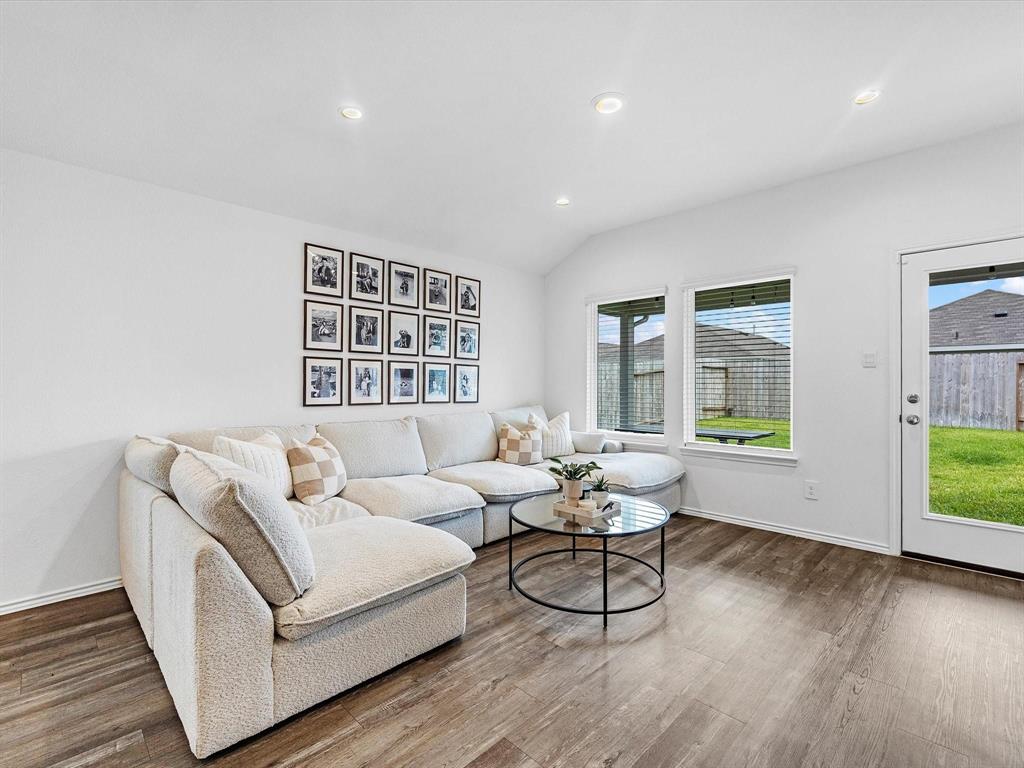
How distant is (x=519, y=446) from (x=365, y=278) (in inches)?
73.7

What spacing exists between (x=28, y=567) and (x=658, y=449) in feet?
14.1

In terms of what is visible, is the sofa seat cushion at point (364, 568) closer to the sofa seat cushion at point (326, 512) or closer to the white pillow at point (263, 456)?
the sofa seat cushion at point (326, 512)

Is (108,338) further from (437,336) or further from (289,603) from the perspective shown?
(437,336)

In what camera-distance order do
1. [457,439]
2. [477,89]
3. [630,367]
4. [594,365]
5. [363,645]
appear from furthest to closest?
[594,365], [630,367], [457,439], [477,89], [363,645]

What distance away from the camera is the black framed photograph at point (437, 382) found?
14.1ft

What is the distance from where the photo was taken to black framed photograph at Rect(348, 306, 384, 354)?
3771 mm

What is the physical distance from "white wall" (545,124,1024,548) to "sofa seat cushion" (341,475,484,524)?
212 centimetres

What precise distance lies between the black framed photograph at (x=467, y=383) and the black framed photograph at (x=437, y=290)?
1.92 feet

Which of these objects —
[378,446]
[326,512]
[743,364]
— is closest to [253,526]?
[326,512]

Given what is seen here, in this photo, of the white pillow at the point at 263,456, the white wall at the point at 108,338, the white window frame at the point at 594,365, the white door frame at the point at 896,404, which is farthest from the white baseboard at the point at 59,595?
the white door frame at the point at 896,404

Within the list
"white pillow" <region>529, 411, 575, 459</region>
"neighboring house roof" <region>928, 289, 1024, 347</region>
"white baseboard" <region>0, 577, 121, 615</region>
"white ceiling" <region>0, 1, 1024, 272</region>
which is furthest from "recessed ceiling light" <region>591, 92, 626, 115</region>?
"white baseboard" <region>0, 577, 121, 615</region>

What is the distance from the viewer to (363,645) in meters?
1.80

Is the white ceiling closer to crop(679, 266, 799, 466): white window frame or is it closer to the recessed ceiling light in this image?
the recessed ceiling light

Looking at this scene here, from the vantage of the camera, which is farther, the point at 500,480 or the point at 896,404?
the point at 500,480
